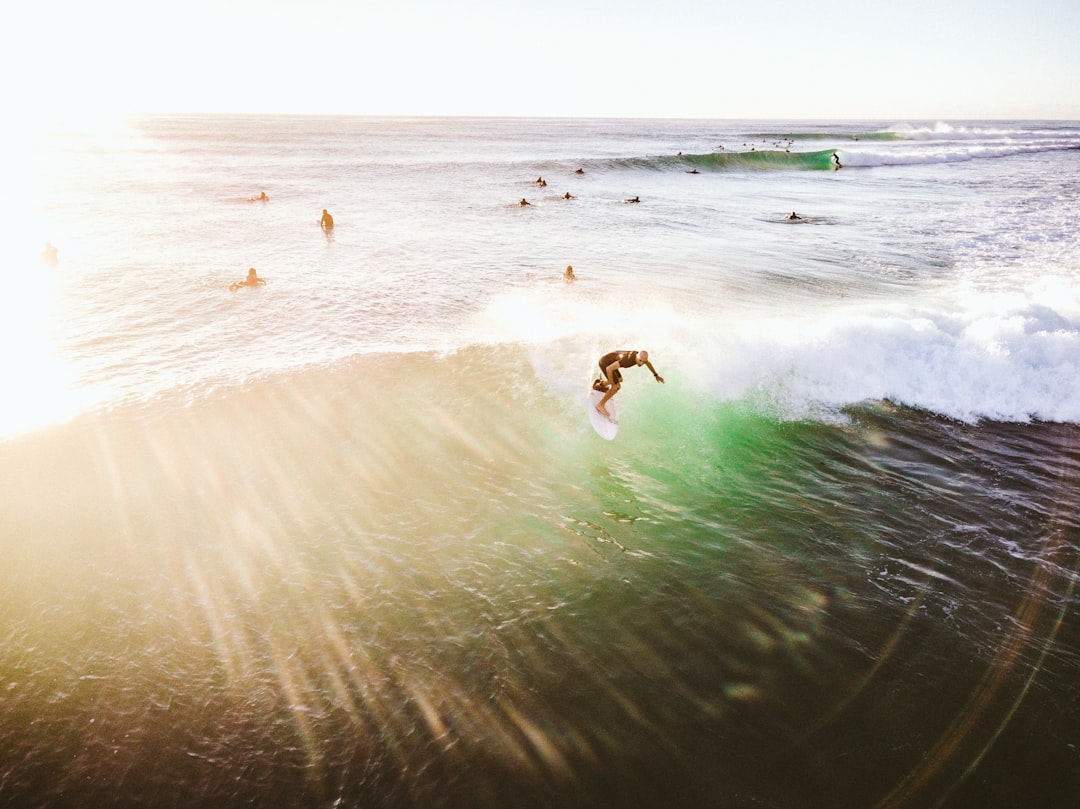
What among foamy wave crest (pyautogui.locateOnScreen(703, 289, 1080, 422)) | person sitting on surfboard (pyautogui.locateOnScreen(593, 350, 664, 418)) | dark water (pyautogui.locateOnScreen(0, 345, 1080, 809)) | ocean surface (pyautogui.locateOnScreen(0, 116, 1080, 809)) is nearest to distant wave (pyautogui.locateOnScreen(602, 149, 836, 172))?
ocean surface (pyautogui.locateOnScreen(0, 116, 1080, 809))

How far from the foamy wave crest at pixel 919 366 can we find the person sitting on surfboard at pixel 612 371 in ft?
10.7

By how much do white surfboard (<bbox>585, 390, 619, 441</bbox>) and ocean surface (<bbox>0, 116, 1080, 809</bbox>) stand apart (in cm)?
38

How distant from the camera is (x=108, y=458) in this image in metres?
10.0

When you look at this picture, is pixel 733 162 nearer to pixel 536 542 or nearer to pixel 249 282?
pixel 249 282

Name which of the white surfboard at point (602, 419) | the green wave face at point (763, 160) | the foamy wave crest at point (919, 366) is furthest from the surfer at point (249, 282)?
the green wave face at point (763, 160)

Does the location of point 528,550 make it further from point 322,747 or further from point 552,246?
point 552,246

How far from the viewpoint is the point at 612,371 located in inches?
428

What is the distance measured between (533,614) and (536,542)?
142cm

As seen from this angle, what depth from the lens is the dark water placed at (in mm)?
5375

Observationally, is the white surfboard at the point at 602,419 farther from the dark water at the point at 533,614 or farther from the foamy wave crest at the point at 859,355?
the foamy wave crest at the point at 859,355

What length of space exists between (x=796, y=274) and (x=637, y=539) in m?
16.5

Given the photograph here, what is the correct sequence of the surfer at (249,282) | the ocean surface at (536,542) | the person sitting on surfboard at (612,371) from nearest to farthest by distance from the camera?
1. the ocean surface at (536,542)
2. the person sitting on surfboard at (612,371)
3. the surfer at (249,282)

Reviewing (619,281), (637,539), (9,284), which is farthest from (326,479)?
(9,284)

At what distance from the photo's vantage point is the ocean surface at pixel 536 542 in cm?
549
